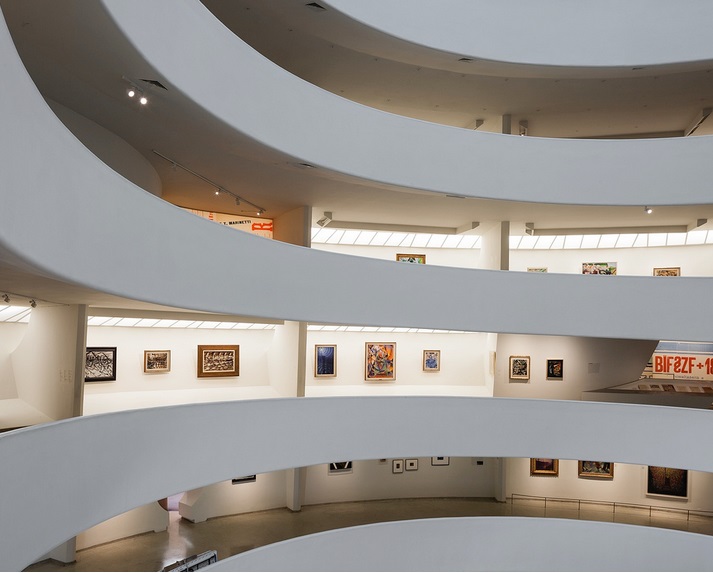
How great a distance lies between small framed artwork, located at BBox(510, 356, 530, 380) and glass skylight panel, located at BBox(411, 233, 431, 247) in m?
5.13

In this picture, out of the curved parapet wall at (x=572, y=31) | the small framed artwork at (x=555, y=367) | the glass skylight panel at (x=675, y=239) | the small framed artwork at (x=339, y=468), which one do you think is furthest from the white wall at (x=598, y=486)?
the curved parapet wall at (x=572, y=31)

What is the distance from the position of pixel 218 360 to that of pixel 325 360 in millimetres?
3887

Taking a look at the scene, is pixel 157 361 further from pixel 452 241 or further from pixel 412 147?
pixel 452 241

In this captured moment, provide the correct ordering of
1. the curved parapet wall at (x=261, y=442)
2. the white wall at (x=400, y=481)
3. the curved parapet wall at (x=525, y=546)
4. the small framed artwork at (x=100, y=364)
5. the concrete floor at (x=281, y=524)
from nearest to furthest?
the curved parapet wall at (x=261, y=442)
the concrete floor at (x=281, y=524)
the curved parapet wall at (x=525, y=546)
the small framed artwork at (x=100, y=364)
the white wall at (x=400, y=481)

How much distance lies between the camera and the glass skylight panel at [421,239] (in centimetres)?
2411

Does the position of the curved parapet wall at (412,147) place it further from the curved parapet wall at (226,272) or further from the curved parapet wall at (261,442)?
the curved parapet wall at (261,442)

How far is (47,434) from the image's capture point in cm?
750

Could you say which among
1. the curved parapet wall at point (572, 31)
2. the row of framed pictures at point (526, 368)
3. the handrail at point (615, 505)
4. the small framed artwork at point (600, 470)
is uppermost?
the curved parapet wall at point (572, 31)

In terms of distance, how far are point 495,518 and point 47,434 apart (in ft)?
43.0

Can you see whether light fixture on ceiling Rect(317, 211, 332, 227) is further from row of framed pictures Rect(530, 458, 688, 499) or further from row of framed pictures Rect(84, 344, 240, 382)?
row of framed pictures Rect(530, 458, 688, 499)

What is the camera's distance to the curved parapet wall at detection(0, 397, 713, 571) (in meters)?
7.29

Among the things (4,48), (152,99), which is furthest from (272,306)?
(4,48)

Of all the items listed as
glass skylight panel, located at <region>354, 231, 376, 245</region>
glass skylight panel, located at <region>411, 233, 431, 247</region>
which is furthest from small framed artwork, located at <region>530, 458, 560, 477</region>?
glass skylight panel, located at <region>354, 231, 376, 245</region>

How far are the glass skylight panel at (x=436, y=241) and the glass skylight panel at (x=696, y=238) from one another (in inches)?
336
